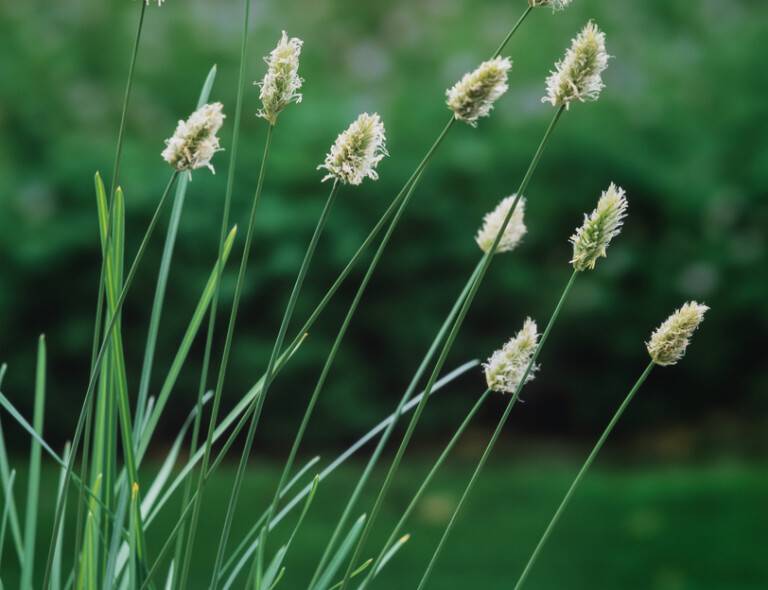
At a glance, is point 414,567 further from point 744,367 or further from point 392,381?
point 744,367

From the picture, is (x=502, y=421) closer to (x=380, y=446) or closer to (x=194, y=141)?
(x=380, y=446)

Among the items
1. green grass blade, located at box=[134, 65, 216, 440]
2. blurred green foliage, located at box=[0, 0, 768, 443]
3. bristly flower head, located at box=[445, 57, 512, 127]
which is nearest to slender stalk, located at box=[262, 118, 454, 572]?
bristly flower head, located at box=[445, 57, 512, 127]

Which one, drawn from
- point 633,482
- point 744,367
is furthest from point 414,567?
point 744,367

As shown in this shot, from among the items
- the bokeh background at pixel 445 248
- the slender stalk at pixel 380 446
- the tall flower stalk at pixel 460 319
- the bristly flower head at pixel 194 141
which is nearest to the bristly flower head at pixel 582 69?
the tall flower stalk at pixel 460 319

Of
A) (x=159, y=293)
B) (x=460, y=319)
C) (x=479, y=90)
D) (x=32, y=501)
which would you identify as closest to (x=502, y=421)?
(x=460, y=319)

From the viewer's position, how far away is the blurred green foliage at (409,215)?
526 cm

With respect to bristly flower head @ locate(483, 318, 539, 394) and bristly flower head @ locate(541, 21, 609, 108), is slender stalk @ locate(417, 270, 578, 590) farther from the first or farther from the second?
bristly flower head @ locate(541, 21, 609, 108)

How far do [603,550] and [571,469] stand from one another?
4.04 feet

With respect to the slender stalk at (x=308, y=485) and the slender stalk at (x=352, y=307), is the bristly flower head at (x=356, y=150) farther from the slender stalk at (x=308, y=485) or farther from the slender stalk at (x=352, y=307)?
the slender stalk at (x=308, y=485)

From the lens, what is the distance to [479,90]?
990mm

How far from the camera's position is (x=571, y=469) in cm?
528

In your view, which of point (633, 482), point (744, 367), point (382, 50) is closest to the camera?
point (633, 482)

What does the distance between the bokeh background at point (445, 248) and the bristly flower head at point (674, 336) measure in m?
3.49

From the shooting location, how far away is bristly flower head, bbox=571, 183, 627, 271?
1032 mm
